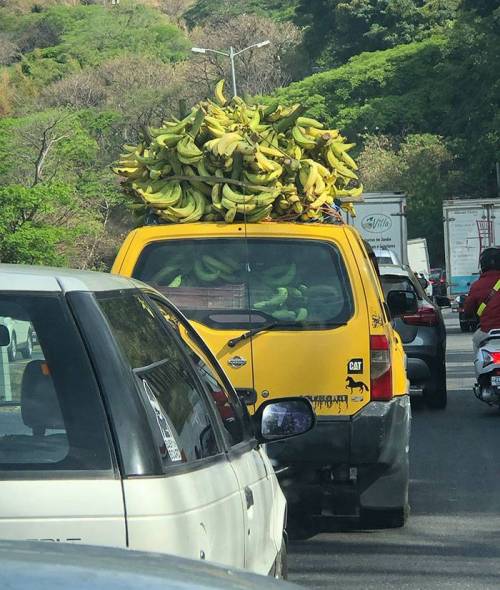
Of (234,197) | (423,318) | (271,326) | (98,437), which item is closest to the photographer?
(98,437)

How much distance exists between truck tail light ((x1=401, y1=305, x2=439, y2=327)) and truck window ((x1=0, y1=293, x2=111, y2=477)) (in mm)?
11538

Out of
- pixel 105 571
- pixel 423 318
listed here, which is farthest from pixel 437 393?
pixel 105 571

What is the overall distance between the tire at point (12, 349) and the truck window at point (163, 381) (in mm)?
242

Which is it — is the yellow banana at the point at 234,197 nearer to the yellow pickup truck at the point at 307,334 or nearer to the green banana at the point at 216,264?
the yellow pickup truck at the point at 307,334

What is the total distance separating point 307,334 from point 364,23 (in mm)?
70242

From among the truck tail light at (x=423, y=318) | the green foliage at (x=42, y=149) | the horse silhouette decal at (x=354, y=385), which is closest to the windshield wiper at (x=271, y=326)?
the horse silhouette decal at (x=354, y=385)

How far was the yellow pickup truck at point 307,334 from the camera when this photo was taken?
742 cm

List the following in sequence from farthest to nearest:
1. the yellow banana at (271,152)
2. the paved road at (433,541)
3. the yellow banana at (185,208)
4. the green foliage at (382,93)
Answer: the green foliage at (382,93)
the yellow banana at (271,152)
the yellow banana at (185,208)
the paved road at (433,541)

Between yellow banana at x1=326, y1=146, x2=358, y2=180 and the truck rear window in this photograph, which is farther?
yellow banana at x1=326, y1=146, x2=358, y2=180

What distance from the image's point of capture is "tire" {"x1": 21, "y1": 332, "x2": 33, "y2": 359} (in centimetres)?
337

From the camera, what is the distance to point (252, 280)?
779cm

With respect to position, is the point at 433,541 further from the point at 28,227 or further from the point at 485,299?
the point at 28,227

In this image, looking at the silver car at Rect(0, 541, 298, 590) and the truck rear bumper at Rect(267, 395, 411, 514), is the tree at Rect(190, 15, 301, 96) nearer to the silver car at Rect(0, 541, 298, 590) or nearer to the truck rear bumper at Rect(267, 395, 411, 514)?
the truck rear bumper at Rect(267, 395, 411, 514)

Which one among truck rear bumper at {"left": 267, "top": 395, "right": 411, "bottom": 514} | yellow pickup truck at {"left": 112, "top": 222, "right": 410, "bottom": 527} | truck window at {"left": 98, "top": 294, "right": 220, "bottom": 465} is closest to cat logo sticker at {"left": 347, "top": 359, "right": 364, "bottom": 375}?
yellow pickup truck at {"left": 112, "top": 222, "right": 410, "bottom": 527}
